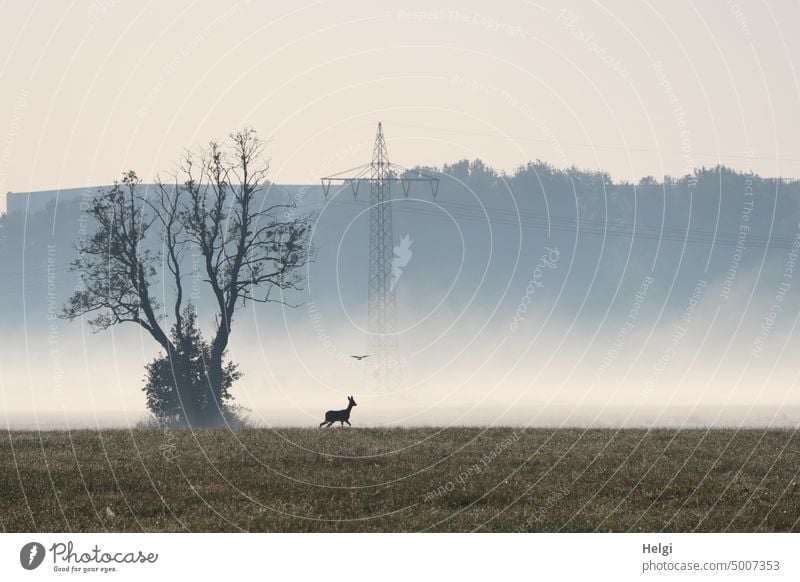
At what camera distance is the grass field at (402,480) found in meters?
31.5

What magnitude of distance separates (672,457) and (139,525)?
696 inches

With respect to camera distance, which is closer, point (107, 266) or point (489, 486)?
point (489, 486)

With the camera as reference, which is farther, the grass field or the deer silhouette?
the deer silhouette

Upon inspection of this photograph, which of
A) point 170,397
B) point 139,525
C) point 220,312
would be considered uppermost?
point 220,312

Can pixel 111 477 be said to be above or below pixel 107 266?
below

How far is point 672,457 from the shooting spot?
3909 centimetres

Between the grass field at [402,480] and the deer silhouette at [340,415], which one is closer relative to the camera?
the grass field at [402,480]

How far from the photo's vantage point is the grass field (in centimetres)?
3152

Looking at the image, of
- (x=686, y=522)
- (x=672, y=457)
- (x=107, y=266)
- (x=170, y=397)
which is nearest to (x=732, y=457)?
(x=672, y=457)

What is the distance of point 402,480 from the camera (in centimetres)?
3538

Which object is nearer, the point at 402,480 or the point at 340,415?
the point at 402,480
